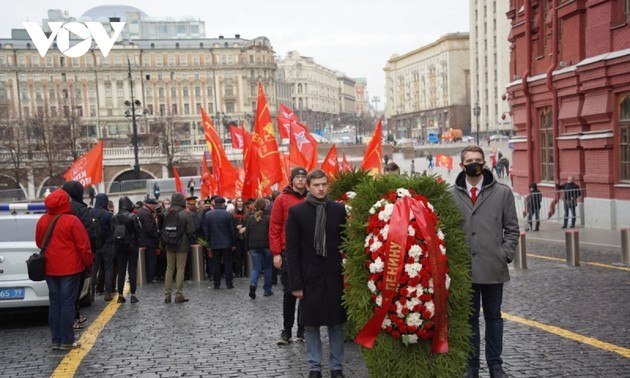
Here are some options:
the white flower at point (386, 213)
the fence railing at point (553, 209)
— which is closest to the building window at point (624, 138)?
the fence railing at point (553, 209)

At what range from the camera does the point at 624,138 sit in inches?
813

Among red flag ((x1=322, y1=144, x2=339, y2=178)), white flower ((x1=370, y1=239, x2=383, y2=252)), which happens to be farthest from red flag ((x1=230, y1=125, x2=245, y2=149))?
white flower ((x1=370, y1=239, x2=383, y2=252))

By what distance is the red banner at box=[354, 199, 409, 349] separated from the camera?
244 inches

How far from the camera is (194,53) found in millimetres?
132500

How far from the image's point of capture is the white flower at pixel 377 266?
6.27 meters

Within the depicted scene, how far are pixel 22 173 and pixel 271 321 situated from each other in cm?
5539

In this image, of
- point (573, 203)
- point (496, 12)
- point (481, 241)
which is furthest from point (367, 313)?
point (496, 12)

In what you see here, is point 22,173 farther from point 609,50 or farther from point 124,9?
point 124,9

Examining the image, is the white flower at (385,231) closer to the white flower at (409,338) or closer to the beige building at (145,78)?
the white flower at (409,338)

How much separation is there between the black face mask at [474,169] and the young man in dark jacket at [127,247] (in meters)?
7.30

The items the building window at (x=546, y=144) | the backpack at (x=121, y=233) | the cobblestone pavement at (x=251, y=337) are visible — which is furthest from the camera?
the building window at (x=546, y=144)

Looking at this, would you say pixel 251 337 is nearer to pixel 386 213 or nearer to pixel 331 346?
pixel 331 346

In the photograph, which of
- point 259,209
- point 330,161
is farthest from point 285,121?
point 259,209

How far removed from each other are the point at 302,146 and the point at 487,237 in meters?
13.4
